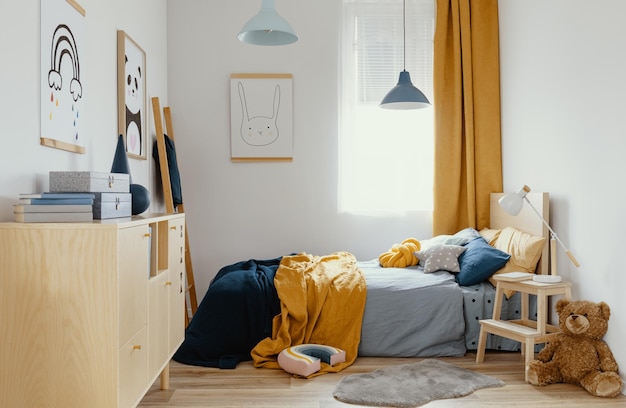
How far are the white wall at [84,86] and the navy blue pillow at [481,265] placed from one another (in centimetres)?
225

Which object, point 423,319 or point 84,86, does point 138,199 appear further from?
point 423,319

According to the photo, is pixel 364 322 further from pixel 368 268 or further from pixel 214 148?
pixel 214 148

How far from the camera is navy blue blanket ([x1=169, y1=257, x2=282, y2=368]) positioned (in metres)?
3.51

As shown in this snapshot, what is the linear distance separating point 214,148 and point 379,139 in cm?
138

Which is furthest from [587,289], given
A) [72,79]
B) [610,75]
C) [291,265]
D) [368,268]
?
[72,79]

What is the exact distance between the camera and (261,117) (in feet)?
15.9

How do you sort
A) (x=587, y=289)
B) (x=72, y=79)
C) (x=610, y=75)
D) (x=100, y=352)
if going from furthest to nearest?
(x=587, y=289) < (x=610, y=75) < (x=72, y=79) < (x=100, y=352)

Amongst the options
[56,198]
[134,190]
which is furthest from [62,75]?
[56,198]

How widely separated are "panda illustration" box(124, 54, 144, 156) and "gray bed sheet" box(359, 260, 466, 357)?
177 cm

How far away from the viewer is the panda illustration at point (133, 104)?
364 centimetres

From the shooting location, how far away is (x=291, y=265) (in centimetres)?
401

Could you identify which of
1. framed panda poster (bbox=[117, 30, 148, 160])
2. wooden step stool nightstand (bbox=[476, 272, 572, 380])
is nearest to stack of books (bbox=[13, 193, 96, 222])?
framed panda poster (bbox=[117, 30, 148, 160])

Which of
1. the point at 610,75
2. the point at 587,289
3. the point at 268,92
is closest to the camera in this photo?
the point at 610,75

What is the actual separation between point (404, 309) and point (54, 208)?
2.27m
